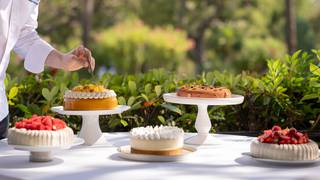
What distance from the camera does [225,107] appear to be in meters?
3.63

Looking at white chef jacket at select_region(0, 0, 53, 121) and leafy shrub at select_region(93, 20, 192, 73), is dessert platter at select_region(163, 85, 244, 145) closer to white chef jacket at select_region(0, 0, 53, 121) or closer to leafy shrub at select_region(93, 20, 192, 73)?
white chef jacket at select_region(0, 0, 53, 121)

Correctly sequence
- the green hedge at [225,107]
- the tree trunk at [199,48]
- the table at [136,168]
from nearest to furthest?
the table at [136,168], the green hedge at [225,107], the tree trunk at [199,48]

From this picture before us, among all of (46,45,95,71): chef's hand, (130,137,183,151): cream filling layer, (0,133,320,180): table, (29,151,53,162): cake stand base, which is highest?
(46,45,95,71): chef's hand

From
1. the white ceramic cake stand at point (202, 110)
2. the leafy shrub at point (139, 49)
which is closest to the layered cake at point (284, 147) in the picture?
the white ceramic cake stand at point (202, 110)

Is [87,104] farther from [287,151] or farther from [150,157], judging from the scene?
[287,151]

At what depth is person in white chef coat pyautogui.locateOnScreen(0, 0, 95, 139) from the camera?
2.70 meters

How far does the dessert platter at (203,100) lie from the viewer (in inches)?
105

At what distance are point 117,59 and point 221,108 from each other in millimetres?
9973

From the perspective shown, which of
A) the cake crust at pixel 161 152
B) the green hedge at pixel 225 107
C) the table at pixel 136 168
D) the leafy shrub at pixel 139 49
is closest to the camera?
the table at pixel 136 168

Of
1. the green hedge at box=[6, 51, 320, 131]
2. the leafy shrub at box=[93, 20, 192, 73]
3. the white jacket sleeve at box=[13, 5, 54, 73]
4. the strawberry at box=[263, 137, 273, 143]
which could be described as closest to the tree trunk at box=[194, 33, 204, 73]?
the leafy shrub at box=[93, 20, 192, 73]

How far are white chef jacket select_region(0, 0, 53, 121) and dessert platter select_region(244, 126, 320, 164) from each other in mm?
1043

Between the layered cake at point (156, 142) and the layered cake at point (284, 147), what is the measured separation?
0.27 metres

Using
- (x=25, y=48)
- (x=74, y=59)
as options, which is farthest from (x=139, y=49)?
(x=74, y=59)

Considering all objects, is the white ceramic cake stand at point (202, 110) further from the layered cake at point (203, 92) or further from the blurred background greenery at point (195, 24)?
the blurred background greenery at point (195, 24)
